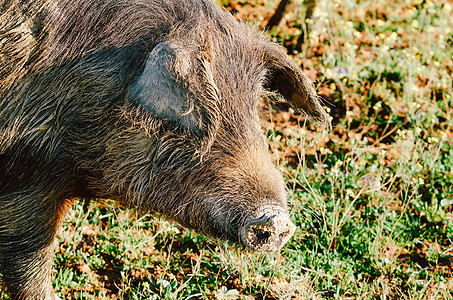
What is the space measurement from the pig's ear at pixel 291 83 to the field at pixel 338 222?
0.72 ft

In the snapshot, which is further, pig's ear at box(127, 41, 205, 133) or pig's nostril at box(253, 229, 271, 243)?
pig's nostril at box(253, 229, 271, 243)

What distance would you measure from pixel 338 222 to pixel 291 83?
154 cm

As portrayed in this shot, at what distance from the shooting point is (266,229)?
308cm

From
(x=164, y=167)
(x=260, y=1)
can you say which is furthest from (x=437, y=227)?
(x=260, y=1)

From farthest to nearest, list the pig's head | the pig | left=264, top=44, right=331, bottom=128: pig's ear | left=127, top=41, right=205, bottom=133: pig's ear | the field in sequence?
the field
left=264, top=44, right=331, bottom=128: pig's ear
the pig
the pig's head
left=127, top=41, right=205, bottom=133: pig's ear

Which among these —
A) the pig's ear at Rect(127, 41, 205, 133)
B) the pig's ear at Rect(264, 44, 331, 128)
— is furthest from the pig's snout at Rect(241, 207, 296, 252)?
the pig's ear at Rect(264, 44, 331, 128)

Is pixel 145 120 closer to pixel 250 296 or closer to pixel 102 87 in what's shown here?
pixel 102 87

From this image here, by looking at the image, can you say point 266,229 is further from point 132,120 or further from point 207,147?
point 132,120

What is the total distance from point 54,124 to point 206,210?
1002mm

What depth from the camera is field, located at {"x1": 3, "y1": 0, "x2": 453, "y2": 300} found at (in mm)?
4195

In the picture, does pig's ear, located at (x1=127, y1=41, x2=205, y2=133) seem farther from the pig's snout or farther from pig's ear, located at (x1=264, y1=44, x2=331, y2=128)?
pig's ear, located at (x1=264, y1=44, x2=331, y2=128)

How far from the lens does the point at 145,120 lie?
306 cm

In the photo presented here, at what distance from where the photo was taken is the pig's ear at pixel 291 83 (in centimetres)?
355

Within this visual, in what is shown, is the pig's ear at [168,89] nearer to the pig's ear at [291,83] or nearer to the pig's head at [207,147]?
the pig's head at [207,147]
